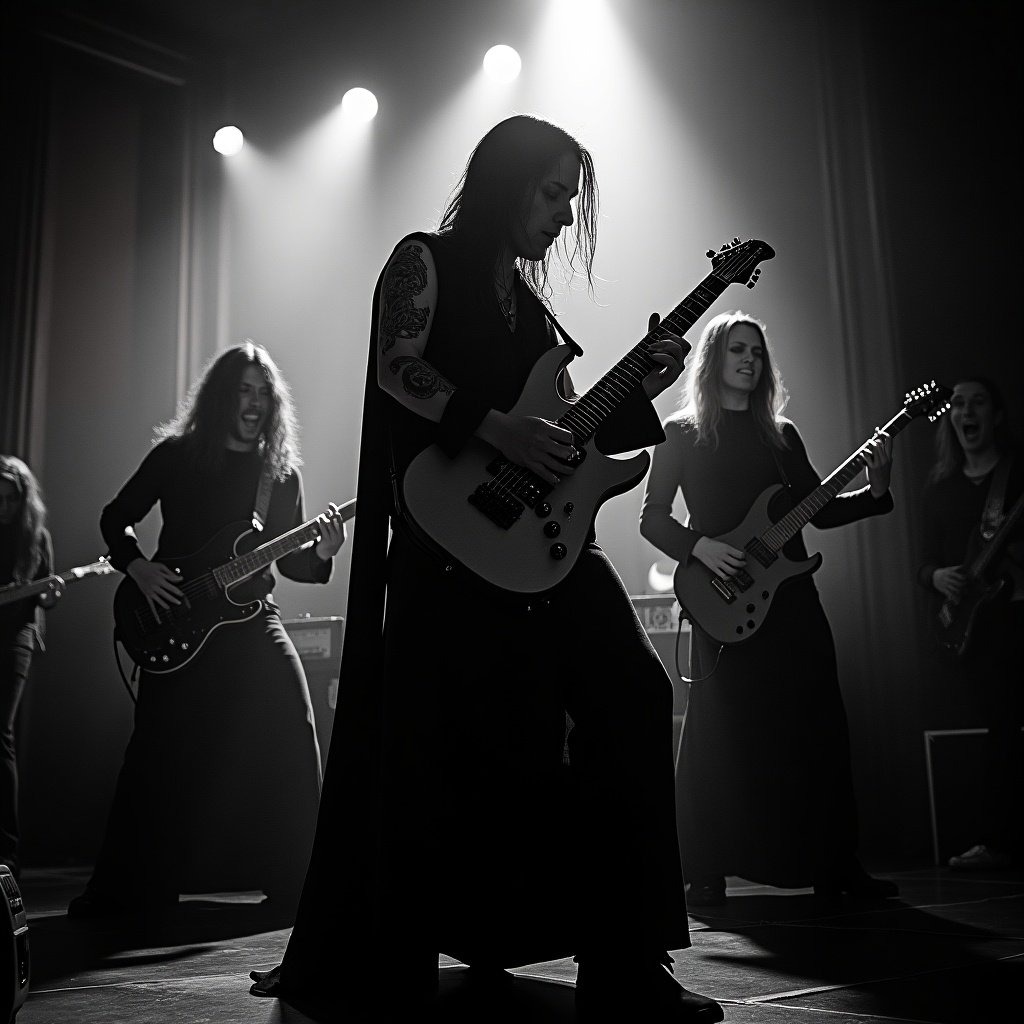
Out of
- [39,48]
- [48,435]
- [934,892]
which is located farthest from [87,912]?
[39,48]

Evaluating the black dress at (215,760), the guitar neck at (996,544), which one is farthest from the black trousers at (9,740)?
the guitar neck at (996,544)

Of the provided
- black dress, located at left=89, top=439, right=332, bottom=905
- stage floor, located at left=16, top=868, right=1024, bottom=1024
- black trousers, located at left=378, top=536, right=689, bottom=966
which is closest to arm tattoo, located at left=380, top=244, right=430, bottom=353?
black trousers, located at left=378, top=536, right=689, bottom=966

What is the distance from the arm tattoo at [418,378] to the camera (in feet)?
6.52

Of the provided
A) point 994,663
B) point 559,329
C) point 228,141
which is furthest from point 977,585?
point 228,141

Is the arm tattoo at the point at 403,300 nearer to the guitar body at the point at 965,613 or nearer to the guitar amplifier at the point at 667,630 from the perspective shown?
the guitar amplifier at the point at 667,630

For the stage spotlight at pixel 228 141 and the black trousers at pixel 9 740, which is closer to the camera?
the black trousers at pixel 9 740

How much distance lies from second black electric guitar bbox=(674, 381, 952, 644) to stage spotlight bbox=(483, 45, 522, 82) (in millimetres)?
4189

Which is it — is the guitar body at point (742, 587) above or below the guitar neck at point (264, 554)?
below

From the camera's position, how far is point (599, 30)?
6.91 m

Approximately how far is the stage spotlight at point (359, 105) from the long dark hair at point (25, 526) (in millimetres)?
3469

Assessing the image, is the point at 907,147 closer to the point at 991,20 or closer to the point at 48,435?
the point at 991,20

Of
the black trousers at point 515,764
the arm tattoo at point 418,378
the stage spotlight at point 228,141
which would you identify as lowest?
the black trousers at point 515,764

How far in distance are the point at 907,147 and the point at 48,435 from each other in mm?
4914

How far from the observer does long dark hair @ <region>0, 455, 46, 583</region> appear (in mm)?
5465
